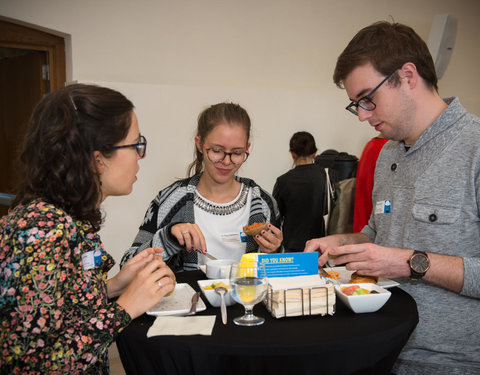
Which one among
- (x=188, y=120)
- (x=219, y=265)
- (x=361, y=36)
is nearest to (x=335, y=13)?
(x=188, y=120)

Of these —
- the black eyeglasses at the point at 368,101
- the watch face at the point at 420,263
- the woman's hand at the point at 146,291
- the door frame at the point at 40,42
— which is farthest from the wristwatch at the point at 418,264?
the door frame at the point at 40,42

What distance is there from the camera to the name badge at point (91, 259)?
124 centimetres

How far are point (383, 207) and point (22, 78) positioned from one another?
3.60m

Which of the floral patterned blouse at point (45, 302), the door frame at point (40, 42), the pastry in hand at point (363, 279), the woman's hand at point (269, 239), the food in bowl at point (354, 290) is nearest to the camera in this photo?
the floral patterned blouse at point (45, 302)

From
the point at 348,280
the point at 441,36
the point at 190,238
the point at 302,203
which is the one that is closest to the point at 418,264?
the point at 348,280

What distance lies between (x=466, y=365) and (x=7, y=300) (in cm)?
148

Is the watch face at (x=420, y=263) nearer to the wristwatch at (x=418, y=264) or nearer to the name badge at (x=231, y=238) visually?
the wristwatch at (x=418, y=264)

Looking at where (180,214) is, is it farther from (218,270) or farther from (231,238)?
(218,270)

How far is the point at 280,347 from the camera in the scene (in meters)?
1.09

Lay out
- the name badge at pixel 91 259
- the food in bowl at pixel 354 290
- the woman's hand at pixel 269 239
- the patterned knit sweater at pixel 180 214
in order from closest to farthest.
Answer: the name badge at pixel 91 259 < the food in bowl at pixel 354 290 < the woman's hand at pixel 269 239 < the patterned knit sweater at pixel 180 214

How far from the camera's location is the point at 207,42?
14.7ft

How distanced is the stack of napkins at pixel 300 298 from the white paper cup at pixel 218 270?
352 millimetres

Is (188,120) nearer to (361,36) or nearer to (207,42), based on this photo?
(207,42)

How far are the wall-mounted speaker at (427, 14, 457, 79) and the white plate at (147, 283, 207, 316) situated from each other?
496 centimetres
